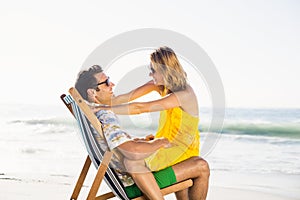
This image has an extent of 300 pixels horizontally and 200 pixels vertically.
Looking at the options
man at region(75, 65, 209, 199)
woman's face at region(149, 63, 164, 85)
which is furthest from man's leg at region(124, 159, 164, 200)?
woman's face at region(149, 63, 164, 85)

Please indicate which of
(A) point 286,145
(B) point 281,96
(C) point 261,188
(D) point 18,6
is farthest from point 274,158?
(D) point 18,6

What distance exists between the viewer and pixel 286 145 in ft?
30.5

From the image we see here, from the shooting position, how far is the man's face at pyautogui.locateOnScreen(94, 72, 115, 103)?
278cm

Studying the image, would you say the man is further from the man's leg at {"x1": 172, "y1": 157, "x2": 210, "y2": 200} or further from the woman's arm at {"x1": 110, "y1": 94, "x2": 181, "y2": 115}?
the woman's arm at {"x1": 110, "y1": 94, "x2": 181, "y2": 115}

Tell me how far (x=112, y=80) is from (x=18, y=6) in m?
8.92

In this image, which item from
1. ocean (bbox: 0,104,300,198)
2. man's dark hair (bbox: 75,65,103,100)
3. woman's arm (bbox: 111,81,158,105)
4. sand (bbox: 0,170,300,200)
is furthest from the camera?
ocean (bbox: 0,104,300,198)

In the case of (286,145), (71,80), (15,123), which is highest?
(71,80)

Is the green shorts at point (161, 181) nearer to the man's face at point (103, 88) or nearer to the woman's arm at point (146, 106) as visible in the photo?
the woman's arm at point (146, 106)

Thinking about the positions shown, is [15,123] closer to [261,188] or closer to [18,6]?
[18,6]

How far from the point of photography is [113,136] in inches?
101

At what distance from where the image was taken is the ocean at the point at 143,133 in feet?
22.4

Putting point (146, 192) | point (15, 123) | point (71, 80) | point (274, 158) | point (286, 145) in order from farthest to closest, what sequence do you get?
point (71, 80) → point (15, 123) → point (286, 145) → point (274, 158) → point (146, 192)

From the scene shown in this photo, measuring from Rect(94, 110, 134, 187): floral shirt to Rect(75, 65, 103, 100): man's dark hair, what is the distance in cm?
17

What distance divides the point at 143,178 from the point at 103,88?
0.52 m
